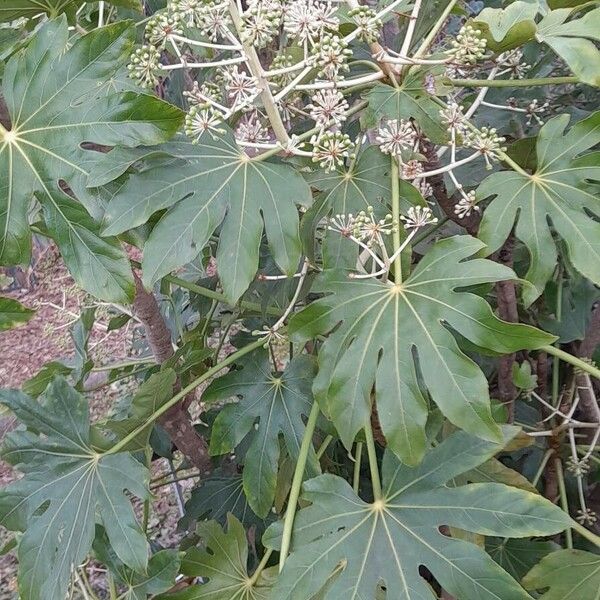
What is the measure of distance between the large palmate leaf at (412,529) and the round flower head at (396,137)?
341 millimetres

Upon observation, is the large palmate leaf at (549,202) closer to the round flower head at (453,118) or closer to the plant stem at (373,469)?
the round flower head at (453,118)

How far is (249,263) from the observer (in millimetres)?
704

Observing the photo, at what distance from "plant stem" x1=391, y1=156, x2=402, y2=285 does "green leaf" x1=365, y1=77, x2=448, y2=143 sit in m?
0.05

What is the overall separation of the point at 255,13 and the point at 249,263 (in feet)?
0.86

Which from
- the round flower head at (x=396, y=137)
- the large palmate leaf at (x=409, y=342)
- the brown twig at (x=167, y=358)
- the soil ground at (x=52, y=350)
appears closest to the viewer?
the large palmate leaf at (x=409, y=342)

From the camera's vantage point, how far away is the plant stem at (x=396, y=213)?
0.70 meters

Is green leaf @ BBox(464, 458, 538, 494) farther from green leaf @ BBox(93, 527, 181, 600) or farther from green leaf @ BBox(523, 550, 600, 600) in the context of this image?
green leaf @ BBox(93, 527, 181, 600)

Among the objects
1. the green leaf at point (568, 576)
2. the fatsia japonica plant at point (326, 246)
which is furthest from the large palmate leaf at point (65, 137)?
the green leaf at point (568, 576)

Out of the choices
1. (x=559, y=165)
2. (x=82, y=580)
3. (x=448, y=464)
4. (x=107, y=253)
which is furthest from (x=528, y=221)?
(x=82, y=580)

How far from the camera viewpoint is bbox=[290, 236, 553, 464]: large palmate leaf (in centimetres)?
63

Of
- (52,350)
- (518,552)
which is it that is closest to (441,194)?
(518,552)

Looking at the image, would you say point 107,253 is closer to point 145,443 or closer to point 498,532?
point 145,443

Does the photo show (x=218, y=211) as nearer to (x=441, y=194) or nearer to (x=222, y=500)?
(x=441, y=194)

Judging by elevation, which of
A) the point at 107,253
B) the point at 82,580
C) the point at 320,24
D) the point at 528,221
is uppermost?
the point at 320,24
